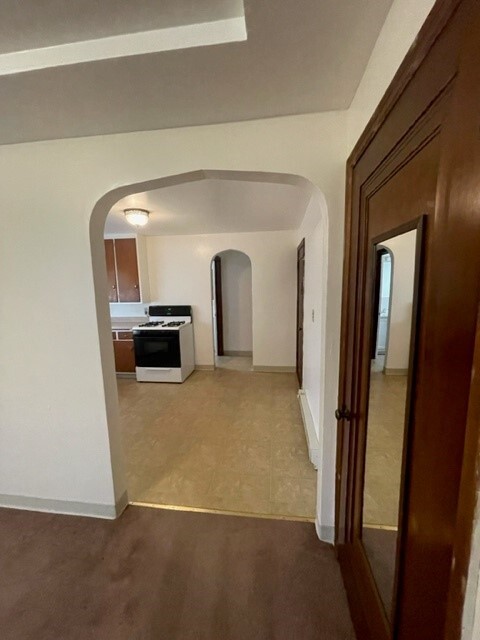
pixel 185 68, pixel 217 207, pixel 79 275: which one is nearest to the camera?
pixel 185 68

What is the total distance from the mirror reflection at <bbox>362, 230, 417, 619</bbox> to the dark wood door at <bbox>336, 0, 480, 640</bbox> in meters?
0.05

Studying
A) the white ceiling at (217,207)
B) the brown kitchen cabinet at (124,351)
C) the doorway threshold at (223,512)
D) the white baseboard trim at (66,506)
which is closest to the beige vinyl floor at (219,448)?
the doorway threshold at (223,512)

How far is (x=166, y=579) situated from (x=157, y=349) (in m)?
3.00

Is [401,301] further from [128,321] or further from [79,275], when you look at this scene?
[128,321]

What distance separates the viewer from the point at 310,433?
246 cm

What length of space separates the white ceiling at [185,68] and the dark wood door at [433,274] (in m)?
0.33

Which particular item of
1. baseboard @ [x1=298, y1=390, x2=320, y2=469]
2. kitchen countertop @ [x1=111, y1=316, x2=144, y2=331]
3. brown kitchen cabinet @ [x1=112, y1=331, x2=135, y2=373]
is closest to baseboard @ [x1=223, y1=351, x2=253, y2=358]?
kitchen countertop @ [x1=111, y1=316, x2=144, y2=331]

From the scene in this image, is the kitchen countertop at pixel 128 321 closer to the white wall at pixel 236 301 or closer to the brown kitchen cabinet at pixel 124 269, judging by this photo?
the brown kitchen cabinet at pixel 124 269

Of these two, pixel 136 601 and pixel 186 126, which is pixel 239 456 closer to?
pixel 136 601

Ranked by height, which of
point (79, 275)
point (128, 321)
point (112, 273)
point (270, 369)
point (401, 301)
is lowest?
point (270, 369)

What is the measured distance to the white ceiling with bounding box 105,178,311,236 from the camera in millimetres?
2398

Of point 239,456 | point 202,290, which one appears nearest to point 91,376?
point 239,456

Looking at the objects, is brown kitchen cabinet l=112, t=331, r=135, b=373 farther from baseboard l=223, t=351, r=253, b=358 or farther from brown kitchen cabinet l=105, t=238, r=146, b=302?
baseboard l=223, t=351, r=253, b=358

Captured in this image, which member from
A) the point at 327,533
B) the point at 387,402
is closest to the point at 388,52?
the point at 387,402
